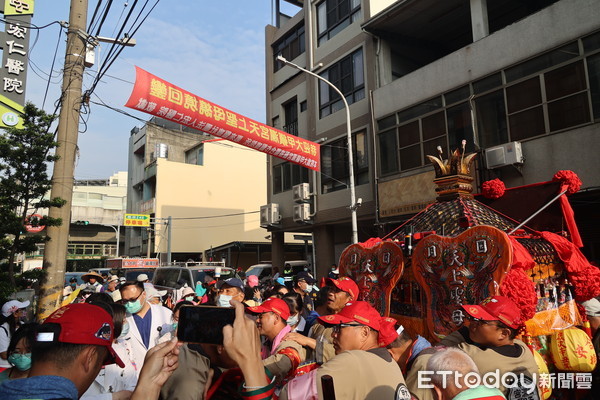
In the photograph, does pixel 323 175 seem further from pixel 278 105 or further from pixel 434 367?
pixel 434 367

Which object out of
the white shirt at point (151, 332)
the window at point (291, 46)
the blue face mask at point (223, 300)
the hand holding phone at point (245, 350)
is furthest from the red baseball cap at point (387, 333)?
the window at point (291, 46)

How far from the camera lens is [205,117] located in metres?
9.01

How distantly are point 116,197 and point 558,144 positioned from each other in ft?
193

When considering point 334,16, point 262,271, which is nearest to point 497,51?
point 334,16

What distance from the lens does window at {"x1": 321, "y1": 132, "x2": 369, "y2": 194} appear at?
15.8m

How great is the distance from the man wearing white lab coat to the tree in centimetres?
416

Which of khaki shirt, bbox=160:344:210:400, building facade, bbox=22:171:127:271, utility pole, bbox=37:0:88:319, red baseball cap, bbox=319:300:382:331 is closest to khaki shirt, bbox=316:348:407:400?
red baseball cap, bbox=319:300:382:331

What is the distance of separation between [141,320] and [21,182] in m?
5.25

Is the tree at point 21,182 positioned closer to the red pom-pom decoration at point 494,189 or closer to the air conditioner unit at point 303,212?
the red pom-pom decoration at point 494,189

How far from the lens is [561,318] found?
5.11 m

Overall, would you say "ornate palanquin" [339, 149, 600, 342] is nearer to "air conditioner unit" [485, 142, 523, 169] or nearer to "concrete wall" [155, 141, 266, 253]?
"air conditioner unit" [485, 142, 523, 169]

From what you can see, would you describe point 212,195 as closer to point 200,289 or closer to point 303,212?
point 303,212

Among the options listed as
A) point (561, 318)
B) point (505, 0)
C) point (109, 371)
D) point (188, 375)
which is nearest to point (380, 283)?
point (561, 318)

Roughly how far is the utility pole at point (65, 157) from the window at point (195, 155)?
3059cm
